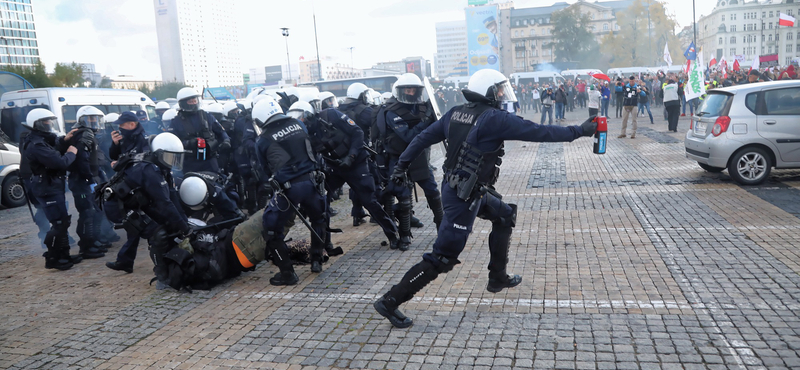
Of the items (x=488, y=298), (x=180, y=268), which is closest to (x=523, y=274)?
(x=488, y=298)

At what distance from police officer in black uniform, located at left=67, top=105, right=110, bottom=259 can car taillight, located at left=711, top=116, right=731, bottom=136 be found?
949 cm

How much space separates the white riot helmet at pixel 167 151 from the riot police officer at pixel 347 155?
1.52 meters

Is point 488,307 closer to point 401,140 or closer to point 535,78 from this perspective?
point 401,140

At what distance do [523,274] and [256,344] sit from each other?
8.32 ft

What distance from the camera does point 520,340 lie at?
12.9 ft

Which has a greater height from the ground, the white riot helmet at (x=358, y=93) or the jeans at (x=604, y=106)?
the white riot helmet at (x=358, y=93)

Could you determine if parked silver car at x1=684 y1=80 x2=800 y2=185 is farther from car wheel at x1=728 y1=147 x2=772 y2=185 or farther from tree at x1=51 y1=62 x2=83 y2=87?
tree at x1=51 y1=62 x2=83 y2=87

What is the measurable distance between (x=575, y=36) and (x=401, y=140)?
84.4 metres

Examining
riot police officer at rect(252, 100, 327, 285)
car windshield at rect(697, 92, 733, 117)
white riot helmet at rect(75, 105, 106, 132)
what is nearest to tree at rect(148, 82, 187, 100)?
white riot helmet at rect(75, 105, 106, 132)

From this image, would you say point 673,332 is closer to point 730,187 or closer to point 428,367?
point 428,367

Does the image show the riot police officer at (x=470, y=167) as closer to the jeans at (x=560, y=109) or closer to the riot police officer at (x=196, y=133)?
the riot police officer at (x=196, y=133)

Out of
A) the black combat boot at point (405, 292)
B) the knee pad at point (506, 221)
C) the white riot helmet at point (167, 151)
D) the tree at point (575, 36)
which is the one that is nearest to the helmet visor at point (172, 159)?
the white riot helmet at point (167, 151)

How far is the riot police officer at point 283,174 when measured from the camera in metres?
5.58

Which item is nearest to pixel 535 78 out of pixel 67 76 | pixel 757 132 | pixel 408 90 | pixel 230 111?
pixel 67 76
